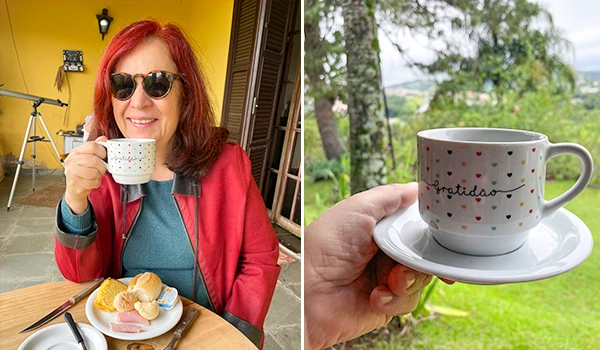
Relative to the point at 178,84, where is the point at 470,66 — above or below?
above

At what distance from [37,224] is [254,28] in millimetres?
301

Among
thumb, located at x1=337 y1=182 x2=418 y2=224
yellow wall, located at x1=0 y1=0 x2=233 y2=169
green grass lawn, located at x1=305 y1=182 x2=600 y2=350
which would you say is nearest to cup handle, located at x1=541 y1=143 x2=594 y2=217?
thumb, located at x1=337 y1=182 x2=418 y2=224

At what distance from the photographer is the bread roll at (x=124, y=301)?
1.12 feet

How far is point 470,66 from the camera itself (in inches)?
38.5

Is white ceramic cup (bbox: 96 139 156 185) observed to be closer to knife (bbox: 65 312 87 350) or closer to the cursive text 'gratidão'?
knife (bbox: 65 312 87 350)

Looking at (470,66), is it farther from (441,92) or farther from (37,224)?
(37,224)

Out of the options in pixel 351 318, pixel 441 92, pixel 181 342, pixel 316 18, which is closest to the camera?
pixel 181 342

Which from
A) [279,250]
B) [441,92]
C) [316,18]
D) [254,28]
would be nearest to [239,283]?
[279,250]

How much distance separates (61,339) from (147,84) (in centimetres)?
23

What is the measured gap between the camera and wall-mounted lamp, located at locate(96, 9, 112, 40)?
1.24 ft

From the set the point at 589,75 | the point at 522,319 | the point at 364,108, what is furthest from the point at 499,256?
the point at 522,319

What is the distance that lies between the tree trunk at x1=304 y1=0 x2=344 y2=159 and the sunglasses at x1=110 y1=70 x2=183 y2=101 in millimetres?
465

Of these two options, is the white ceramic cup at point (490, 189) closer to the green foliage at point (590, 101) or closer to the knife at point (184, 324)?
the knife at point (184, 324)

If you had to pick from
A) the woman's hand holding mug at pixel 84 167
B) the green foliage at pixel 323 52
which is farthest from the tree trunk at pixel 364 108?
the woman's hand holding mug at pixel 84 167
